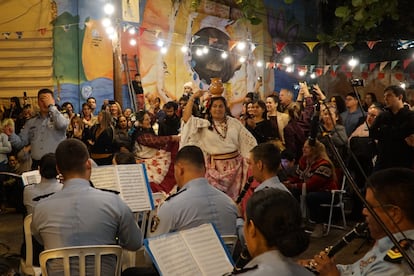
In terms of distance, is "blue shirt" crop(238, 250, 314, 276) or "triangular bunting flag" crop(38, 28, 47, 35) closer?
"blue shirt" crop(238, 250, 314, 276)

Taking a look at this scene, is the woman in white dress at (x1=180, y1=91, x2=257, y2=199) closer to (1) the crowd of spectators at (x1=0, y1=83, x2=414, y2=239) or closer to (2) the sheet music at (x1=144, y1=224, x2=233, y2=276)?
(1) the crowd of spectators at (x1=0, y1=83, x2=414, y2=239)

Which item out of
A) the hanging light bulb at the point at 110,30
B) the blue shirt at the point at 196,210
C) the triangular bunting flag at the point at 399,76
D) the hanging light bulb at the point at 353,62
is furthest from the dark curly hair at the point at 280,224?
the triangular bunting flag at the point at 399,76

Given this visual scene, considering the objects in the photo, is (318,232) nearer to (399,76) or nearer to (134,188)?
(134,188)

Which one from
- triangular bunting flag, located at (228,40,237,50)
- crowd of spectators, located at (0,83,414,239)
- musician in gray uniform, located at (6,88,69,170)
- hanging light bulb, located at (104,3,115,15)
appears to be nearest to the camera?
crowd of spectators, located at (0,83,414,239)

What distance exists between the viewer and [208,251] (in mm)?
2758

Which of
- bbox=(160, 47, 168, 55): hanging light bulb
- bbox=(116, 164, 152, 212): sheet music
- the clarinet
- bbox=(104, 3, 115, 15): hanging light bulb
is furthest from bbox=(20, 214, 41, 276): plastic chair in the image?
bbox=(160, 47, 168, 55): hanging light bulb

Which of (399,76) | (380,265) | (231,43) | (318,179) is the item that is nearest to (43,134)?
(318,179)

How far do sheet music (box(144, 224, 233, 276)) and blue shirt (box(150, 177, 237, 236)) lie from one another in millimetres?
688

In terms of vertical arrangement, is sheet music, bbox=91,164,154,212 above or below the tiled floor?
above

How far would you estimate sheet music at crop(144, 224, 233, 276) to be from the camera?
2.63 metres

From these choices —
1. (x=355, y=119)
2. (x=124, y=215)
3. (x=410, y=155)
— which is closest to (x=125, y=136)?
(x=355, y=119)

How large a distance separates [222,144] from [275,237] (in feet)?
13.2

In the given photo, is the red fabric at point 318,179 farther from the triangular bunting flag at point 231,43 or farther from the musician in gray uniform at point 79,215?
the triangular bunting flag at point 231,43

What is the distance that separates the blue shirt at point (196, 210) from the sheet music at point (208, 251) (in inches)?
26.4
